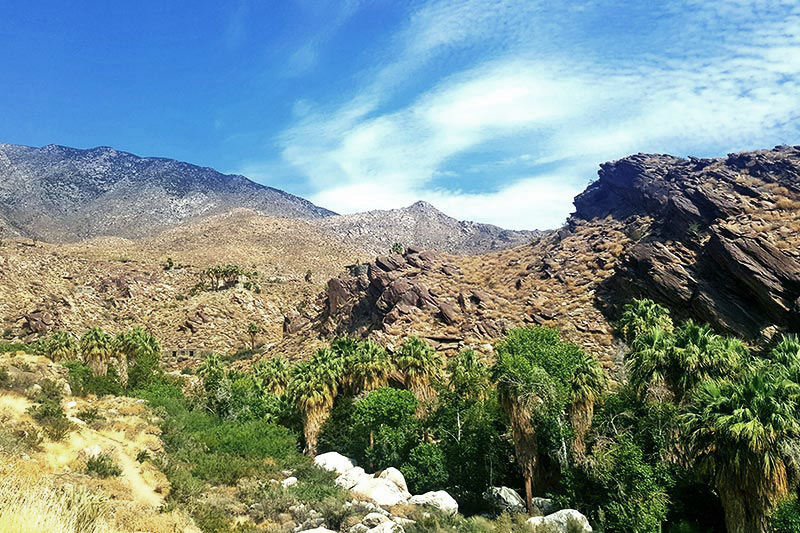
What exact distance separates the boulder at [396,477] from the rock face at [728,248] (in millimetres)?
34582

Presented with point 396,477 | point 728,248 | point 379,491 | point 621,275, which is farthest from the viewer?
point 621,275

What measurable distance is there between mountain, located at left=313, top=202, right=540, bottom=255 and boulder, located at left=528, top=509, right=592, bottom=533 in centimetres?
12313

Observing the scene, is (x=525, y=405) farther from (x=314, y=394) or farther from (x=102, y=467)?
(x=102, y=467)

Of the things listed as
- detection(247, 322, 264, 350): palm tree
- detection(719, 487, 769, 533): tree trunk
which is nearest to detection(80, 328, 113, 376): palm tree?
detection(247, 322, 264, 350): palm tree

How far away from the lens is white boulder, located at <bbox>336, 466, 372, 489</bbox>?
24.3m

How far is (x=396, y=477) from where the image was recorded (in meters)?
25.8

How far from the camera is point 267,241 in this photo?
12212 centimetres


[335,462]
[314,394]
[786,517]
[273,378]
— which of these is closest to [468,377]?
[335,462]

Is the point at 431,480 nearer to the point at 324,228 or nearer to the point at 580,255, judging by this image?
the point at 580,255


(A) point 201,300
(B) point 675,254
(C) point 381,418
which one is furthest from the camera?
(A) point 201,300

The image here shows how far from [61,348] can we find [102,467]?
34.3 meters

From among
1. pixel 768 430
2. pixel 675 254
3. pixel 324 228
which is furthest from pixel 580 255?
pixel 324 228

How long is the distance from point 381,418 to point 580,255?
49136mm

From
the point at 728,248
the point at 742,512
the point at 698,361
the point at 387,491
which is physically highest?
the point at 728,248
